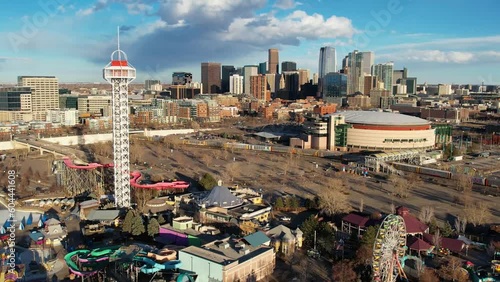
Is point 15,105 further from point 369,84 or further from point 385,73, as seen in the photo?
point 385,73

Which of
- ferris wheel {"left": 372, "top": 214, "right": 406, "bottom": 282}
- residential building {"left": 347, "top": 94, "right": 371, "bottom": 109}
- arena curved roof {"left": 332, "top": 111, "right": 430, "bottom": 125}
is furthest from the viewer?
residential building {"left": 347, "top": 94, "right": 371, "bottom": 109}

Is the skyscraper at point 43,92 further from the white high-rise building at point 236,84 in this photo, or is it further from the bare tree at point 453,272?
the bare tree at point 453,272

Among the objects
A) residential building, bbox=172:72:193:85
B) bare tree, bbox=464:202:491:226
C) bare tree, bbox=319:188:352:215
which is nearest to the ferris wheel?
bare tree, bbox=319:188:352:215

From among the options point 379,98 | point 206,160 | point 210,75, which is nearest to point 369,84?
point 379,98

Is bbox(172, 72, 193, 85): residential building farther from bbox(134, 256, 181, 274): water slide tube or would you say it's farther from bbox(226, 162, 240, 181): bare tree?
bbox(134, 256, 181, 274): water slide tube

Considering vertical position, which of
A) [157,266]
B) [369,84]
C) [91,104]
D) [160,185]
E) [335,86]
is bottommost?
[157,266]

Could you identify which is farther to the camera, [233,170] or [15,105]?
[15,105]

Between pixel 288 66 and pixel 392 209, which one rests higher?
pixel 288 66
